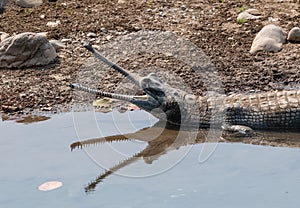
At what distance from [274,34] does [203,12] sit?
1562 millimetres

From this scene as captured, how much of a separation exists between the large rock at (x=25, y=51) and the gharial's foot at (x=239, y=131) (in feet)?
9.53

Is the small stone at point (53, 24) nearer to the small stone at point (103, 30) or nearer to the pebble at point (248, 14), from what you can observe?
the small stone at point (103, 30)

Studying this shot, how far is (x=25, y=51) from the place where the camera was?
372 inches

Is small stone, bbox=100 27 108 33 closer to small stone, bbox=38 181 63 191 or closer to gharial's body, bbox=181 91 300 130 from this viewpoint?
gharial's body, bbox=181 91 300 130

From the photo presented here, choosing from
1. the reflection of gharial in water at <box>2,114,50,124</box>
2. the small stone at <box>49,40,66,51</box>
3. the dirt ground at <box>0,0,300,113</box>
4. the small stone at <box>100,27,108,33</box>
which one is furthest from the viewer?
the small stone at <box>100,27,108,33</box>

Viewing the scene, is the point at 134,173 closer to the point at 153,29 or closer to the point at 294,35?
the point at 294,35

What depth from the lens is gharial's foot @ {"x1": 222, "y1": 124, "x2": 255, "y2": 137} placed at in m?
7.70

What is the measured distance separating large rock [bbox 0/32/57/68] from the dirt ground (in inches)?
3.9

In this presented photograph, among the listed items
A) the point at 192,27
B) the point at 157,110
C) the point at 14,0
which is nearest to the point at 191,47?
the point at 192,27

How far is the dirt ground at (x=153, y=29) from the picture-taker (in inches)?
354

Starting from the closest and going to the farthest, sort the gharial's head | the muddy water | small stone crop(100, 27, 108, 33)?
the muddy water, the gharial's head, small stone crop(100, 27, 108, 33)

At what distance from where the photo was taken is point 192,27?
10.5 metres

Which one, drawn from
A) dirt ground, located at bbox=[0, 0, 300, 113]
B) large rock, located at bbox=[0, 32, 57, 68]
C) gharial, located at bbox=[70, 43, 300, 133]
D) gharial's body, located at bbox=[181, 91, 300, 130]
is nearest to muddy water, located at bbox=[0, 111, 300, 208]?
gharial, located at bbox=[70, 43, 300, 133]

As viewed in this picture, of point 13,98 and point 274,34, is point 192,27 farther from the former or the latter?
point 13,98
